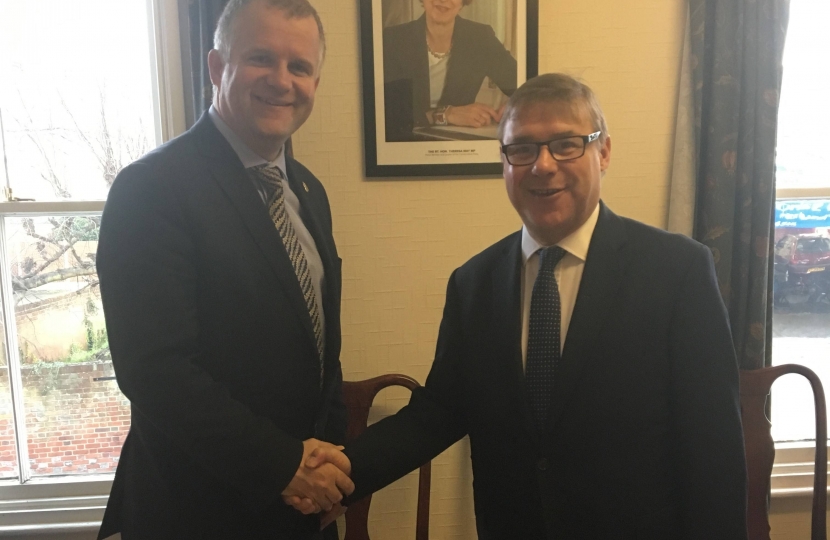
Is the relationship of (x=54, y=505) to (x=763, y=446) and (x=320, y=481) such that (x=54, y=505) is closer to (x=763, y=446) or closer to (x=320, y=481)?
(x=320, y=481)

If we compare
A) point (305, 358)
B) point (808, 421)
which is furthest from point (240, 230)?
point (808, 421)

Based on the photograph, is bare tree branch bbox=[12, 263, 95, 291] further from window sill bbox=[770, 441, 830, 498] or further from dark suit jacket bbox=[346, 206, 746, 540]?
window sill bbox=[770, 441, 830, 498]

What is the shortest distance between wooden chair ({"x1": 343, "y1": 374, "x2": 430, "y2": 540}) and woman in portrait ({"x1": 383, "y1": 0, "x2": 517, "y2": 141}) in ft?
2.63

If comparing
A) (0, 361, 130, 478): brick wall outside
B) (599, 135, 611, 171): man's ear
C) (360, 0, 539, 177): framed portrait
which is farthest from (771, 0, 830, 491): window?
(0, 361, 130, 478): brick wall outside

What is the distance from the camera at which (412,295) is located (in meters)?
1.94

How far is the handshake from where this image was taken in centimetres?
122

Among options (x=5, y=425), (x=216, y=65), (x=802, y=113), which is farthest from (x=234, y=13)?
(x=802, y=113)

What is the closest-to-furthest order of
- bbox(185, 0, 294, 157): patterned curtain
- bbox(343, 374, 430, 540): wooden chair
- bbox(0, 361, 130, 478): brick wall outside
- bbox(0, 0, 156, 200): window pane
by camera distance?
1. bbox(185, 0, 294, 157): patterned curtain
2. bbox(343, 374, 430, 540): wooden chair
3. bbox(0, 0, 156, 200): window pane
4. bbox(0, 361, 130, 478): brick wall outside

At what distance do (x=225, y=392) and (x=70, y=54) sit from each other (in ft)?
4.88

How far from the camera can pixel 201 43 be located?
1.70 metres

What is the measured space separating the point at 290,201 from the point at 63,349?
1.21m

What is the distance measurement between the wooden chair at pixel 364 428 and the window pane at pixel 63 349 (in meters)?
0.90

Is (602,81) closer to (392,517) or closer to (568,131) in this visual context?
(568,131)

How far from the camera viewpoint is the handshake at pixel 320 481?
1.22 meters
